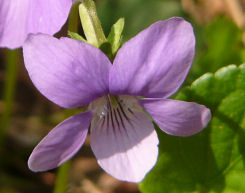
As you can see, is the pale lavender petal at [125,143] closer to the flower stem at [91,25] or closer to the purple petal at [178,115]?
the purple petal at [178,115]

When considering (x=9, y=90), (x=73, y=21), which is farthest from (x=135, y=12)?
(x=73, y=21)

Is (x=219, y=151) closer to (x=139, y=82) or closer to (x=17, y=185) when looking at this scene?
(x=139, y=82)

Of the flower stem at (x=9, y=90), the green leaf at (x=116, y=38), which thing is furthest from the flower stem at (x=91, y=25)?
the flower stem at (x=9, y=90)

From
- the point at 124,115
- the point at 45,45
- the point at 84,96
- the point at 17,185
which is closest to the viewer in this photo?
the point at 45,45

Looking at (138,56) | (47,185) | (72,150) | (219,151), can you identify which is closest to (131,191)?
(47,185)

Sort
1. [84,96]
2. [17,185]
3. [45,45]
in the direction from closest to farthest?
[45,45], [84,96], [17,185]

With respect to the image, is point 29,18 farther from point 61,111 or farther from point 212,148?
point 61,111

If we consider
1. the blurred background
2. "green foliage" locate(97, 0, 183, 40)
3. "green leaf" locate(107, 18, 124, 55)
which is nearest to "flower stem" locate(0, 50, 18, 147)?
the blurred background
